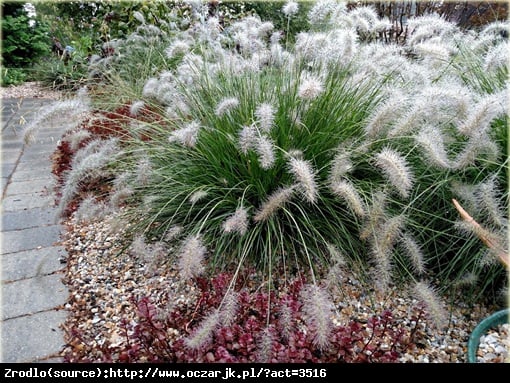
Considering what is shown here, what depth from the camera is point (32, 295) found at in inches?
88.4

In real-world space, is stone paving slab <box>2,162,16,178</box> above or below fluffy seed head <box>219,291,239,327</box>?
below

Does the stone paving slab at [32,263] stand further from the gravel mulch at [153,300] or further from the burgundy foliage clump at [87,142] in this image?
the burgundy foliage clump at [87,142]

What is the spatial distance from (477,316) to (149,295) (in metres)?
1.71

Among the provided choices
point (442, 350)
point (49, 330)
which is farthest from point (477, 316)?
point (49, 330)

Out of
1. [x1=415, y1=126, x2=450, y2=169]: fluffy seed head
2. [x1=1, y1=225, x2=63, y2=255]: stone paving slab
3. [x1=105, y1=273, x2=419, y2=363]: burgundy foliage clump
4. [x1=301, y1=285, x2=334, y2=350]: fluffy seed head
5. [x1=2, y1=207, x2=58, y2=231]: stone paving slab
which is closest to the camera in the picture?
[x1=301, y1=285, x2=334, y2=350]: fluffy seed head

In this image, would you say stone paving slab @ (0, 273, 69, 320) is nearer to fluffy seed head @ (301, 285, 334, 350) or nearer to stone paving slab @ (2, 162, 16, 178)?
fluffy seed head @ (301, 285, 334, 350)

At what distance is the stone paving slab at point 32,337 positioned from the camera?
1.84 metres

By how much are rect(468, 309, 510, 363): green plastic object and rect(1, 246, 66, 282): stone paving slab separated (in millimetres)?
2202

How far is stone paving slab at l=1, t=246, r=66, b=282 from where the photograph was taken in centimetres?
243

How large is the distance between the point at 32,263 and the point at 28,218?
68 centimetres

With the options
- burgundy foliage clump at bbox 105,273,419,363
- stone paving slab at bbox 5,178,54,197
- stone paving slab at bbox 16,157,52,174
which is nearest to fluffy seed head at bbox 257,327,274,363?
burgundy foliage clump at bbox 105,273,419,363

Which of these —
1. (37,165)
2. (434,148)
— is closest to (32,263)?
(37,165)

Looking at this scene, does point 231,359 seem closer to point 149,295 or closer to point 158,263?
point 149,295

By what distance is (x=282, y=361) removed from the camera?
5.21 feet
